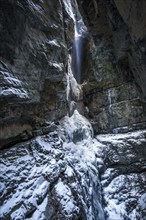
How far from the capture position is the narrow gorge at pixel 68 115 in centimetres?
323

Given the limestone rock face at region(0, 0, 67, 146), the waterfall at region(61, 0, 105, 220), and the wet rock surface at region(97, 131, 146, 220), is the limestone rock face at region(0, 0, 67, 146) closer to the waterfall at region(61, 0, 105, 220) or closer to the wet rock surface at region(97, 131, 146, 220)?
the waterfall at region(61, 0, 105, 220)

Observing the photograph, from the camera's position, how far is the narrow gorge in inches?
127

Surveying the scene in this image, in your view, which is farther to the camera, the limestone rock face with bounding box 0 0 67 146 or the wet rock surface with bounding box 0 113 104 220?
the limestone rock face with bounding box 0 0 67 146

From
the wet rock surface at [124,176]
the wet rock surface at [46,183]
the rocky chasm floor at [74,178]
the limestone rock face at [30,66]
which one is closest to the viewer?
the wet rock surface at [46,183]

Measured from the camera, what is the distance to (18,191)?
3119 millimetres

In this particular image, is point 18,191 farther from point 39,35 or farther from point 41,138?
point 39,35

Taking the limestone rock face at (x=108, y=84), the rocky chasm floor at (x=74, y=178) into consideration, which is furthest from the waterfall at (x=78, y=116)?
the limestone rock face at (x=108, y=84)

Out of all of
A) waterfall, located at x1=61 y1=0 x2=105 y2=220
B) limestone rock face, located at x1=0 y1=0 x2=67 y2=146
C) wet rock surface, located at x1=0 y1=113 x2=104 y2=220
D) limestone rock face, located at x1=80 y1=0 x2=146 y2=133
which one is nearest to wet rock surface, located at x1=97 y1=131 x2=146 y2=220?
waterfall, located at x1=61 y1=0 x2=105 y2=220

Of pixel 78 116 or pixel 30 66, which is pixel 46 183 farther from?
pixel 78 116

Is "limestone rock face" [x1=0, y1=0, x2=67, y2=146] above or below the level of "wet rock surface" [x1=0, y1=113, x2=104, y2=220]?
above

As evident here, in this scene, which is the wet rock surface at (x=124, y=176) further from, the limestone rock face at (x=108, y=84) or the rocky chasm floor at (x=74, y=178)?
the limestone rock face at (x=108, y=84)

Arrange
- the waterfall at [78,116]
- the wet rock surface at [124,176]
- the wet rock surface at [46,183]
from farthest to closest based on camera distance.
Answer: the wet rock surface at [124,176] → the waterfall at [78,116] → the wet rock surface at [46,183]

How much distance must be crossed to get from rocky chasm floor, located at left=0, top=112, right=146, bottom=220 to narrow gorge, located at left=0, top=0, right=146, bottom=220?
0.7 inches

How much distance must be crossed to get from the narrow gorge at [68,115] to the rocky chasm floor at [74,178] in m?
0.02
